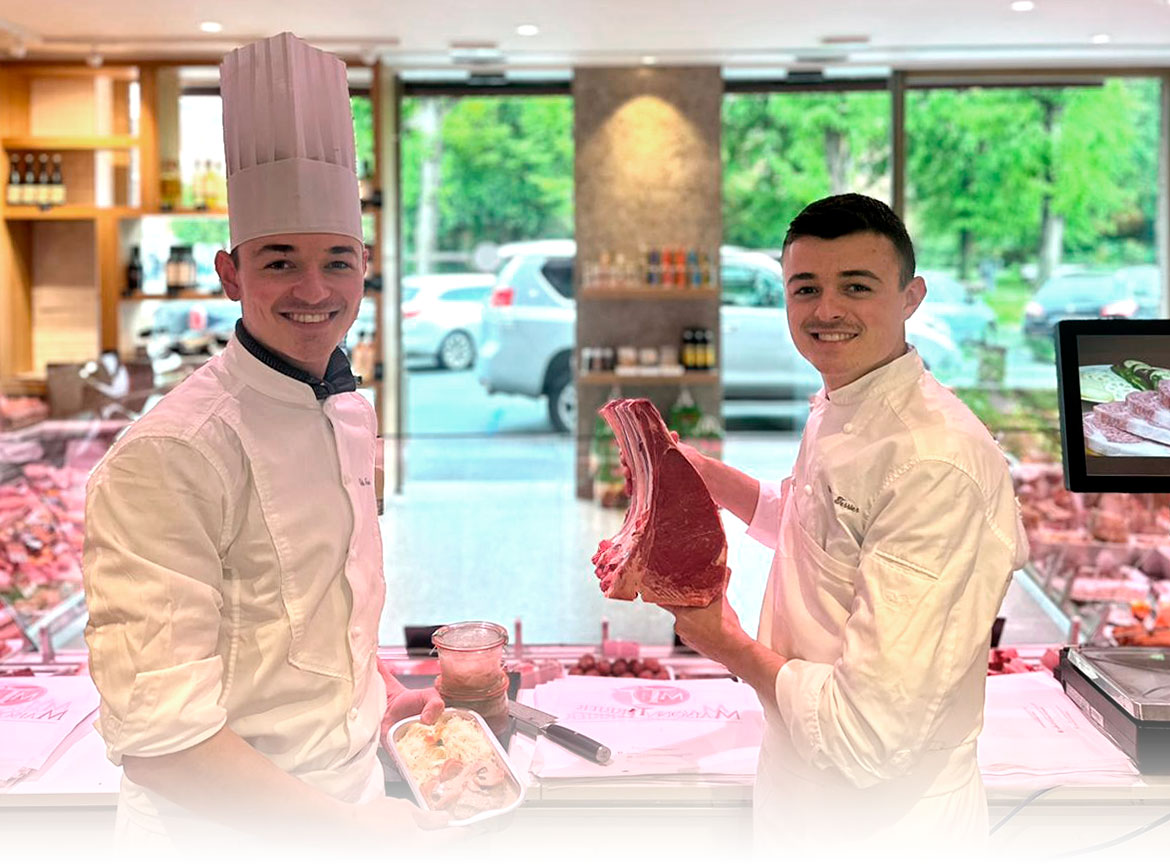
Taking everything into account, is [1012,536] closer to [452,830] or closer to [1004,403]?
[452,830]

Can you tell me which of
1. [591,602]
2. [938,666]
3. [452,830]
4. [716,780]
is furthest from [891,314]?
[591,602]

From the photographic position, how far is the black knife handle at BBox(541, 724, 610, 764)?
2.02 metres

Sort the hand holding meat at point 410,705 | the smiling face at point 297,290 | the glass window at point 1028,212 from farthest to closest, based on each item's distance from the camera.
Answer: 1. the glass window at point 1028,212
2. the hand holding meat at point 410,705
3. the smiling face at point 297,290

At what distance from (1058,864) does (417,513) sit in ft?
9.78

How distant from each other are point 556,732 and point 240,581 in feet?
2.55

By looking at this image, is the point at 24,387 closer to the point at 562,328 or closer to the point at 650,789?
the point at 562,328

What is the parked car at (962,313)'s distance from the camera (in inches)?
353

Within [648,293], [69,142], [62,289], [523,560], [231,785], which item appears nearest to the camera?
[231,785]

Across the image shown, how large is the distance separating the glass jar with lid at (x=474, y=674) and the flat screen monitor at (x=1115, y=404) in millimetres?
1108

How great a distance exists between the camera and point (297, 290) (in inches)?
61.2

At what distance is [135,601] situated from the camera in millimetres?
1368

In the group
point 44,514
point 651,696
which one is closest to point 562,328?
point 44,514

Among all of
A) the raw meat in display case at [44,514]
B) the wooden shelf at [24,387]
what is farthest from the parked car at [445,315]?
the raw meat in display case at [44,514]

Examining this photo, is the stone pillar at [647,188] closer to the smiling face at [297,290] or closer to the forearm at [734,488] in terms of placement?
the forearm at [734,488]
